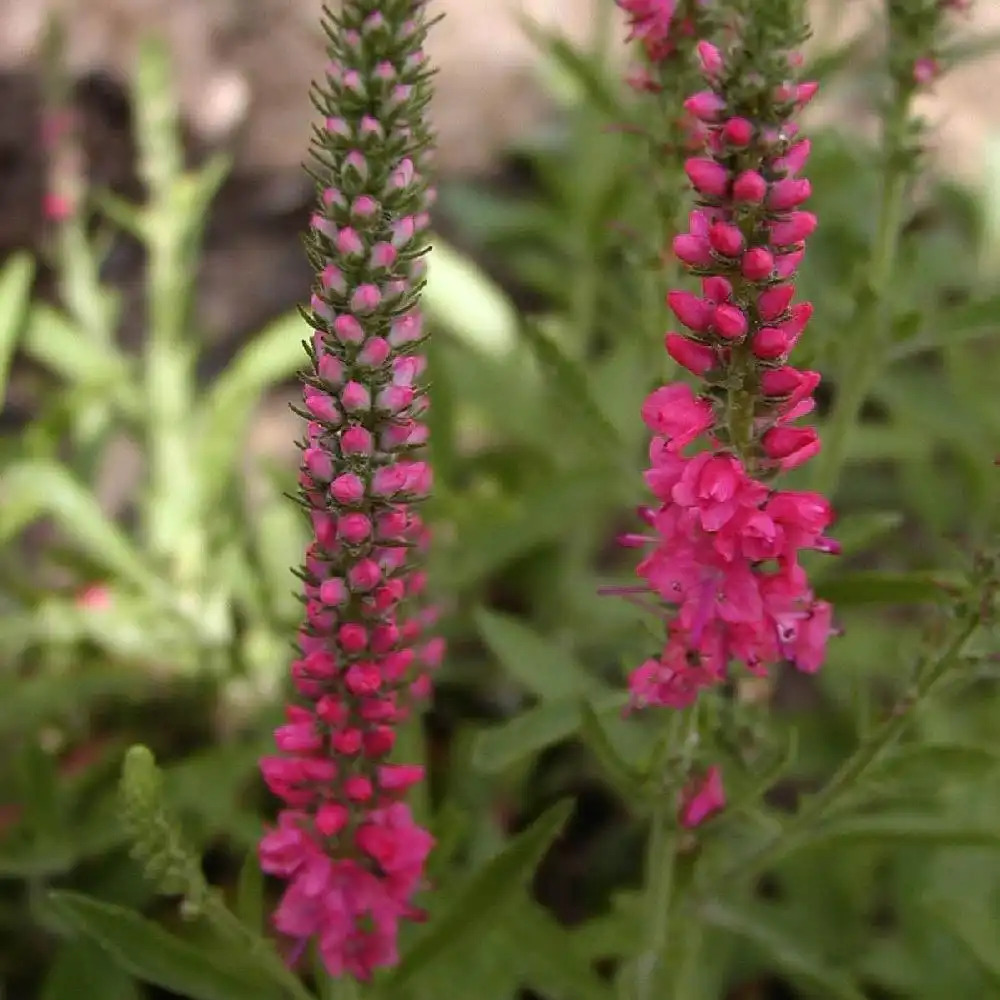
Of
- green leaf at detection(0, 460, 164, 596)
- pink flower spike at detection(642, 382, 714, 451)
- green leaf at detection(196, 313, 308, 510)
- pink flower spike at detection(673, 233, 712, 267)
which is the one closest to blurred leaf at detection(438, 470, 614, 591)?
green leaf at detection(196, 313, 308, 510)

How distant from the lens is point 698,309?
48.8 inches

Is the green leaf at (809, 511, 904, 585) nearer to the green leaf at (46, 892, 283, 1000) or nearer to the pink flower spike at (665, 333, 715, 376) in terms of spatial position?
the pink flower spike at (665, 333, 715, 376)

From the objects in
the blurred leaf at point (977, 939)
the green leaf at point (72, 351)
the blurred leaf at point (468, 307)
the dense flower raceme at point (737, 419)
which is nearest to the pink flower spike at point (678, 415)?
the dense flower raceme at point (737, 419)

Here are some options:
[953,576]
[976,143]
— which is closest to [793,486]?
[953,576]

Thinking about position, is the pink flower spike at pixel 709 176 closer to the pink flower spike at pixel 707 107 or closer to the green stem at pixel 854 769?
the pink flower spike at pixel 707 107

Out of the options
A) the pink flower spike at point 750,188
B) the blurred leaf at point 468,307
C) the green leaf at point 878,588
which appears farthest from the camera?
the blurred leaf at point 468,307

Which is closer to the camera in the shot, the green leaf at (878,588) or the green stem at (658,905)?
the green stem at (658,905)

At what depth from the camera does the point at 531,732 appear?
184 cm

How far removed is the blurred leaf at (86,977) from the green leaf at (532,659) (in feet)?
2.71

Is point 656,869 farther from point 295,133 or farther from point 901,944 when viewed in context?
point 295,133

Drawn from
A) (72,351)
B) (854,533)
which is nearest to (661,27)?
(854,533)

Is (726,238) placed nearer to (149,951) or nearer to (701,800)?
(701,800)

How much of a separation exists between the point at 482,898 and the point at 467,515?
3.78 feet

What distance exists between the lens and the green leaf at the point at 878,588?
186cm
